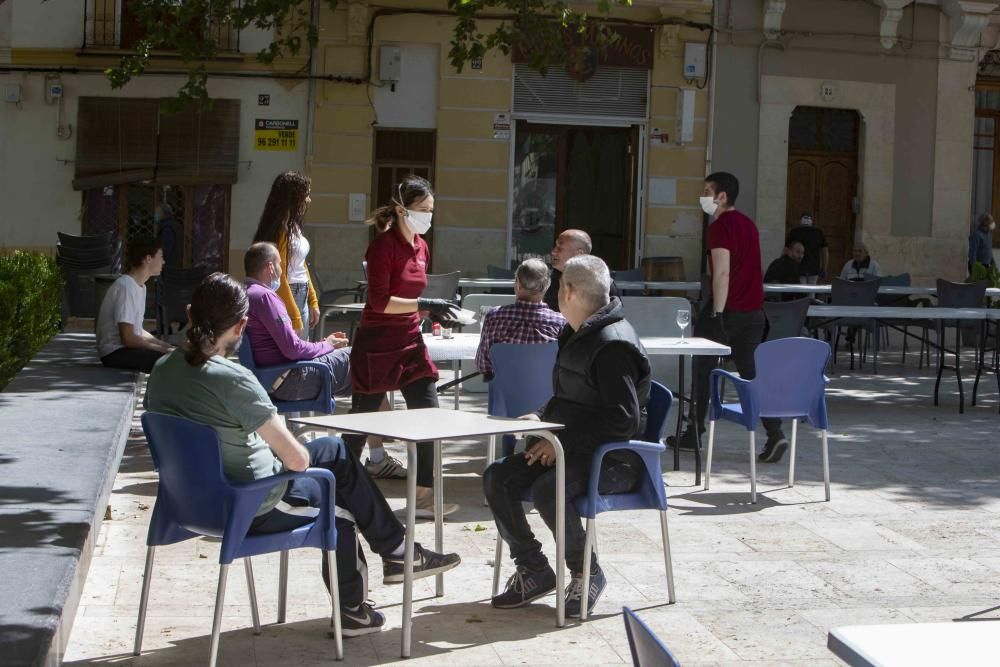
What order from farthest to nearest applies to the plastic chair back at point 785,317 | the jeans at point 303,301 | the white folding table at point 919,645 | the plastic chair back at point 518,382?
the plastic chair back at point 785,317, the jeans at point 303,301, the plastic chair back at point 518,382, the white folding table at point 919,645

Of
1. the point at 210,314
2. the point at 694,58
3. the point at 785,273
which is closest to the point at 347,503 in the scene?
the point at 210,314

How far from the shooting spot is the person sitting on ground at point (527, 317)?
751cm

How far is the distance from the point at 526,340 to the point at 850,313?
5181 mm

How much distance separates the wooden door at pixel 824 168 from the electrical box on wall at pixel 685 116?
5.50 feet

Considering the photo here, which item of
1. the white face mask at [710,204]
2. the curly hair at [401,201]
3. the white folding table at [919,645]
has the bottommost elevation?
the white folding table at [919,645]

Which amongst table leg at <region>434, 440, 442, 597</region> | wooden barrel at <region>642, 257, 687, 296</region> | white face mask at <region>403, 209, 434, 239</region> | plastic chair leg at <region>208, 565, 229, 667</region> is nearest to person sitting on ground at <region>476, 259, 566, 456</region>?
white face mask at <region>403, 209, 434, 239</region>

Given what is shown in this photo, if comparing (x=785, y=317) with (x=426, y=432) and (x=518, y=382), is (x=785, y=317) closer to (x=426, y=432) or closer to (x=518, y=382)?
(x=518, y=382)

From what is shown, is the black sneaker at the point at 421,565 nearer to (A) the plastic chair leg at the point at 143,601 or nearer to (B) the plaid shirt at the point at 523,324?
(A) the plastic chair leg at the point at 143,601

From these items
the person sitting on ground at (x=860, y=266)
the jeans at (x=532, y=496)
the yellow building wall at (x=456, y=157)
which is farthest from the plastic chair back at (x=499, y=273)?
the jeans at (x=532, y=496)

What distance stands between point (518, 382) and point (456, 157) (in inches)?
511

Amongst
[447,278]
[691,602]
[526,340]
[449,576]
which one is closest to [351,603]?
[449,576]

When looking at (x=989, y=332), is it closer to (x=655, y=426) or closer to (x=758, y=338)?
(x=758, y=338)

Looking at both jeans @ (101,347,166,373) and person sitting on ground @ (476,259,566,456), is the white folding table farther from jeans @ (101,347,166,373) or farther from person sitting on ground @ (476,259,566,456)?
jeans @ (101,347,166,373)

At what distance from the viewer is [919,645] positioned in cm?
257
